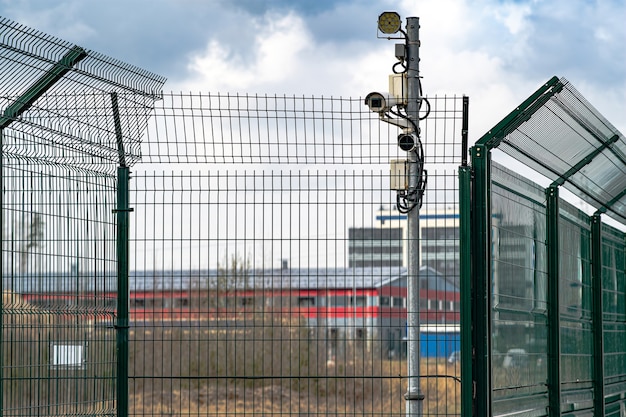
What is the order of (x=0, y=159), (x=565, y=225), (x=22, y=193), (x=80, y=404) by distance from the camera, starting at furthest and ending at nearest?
(x=565, y=225) → (x=80, y=404) → (x=22, y=193) → (x=0, y=159)

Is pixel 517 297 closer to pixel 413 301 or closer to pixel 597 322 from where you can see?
pixel 413 301

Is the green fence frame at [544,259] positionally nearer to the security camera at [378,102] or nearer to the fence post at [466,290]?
the fence post at [466,290]

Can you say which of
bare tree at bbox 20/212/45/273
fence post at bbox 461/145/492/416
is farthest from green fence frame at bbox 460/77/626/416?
bare tree at bbox 20/212/45/273

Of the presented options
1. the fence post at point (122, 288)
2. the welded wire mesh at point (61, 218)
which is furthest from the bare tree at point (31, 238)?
the fence post at point (122, 288)

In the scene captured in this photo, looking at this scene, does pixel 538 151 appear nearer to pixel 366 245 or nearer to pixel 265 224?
pixel 366 245

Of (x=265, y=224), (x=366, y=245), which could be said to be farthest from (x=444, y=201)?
(x=265, y=224)

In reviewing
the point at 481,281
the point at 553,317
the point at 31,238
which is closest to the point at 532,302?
the point at 553,317

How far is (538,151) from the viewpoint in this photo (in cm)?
913

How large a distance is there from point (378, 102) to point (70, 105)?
293cm

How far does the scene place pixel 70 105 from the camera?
28.0 ft

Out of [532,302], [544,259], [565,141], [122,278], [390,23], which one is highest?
[390,23]

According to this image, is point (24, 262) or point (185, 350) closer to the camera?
point (24, 262)

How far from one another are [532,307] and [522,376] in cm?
60

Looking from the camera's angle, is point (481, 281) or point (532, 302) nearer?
point (481, 281)
